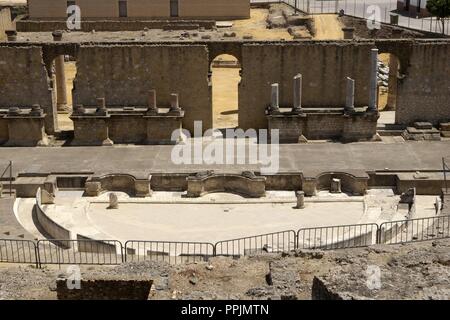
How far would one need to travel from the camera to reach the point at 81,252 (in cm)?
2080

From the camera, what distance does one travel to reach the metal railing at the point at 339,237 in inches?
840

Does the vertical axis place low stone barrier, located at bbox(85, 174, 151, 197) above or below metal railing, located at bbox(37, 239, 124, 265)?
above

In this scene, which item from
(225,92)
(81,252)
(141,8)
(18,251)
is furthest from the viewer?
(141,8)

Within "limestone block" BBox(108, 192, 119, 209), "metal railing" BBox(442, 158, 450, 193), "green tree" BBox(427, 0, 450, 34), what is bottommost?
"limestone block" BBox(108, 192, 119, 209)

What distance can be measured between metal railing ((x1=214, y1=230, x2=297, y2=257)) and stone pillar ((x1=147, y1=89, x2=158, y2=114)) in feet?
31.6

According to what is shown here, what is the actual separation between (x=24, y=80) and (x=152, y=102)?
574cm

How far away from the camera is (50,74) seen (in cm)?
3141

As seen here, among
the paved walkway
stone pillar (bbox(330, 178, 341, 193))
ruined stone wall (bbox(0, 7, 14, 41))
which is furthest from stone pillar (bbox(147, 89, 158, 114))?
ruined stone wall (bbox(0, 7, 14, 41))

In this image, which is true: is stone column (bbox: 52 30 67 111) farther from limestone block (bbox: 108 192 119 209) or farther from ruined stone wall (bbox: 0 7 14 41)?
ruined stone wall (bbox: 0 7 14 41)

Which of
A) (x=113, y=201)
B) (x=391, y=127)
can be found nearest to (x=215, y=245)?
(x=113, y=201)

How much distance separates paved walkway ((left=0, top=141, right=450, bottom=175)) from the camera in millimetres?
27391

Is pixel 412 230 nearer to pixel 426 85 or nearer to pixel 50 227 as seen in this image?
pixel 426 85

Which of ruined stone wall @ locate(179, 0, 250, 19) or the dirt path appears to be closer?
the dirt path

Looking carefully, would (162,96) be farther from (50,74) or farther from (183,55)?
(50,74)
